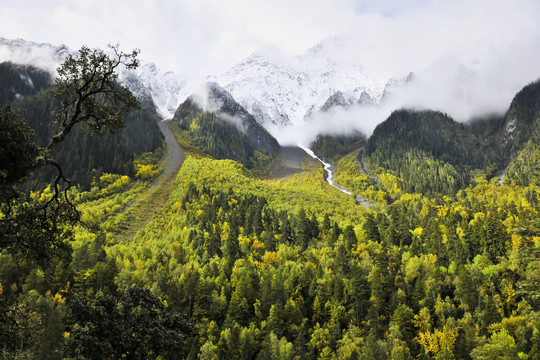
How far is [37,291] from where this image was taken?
2655 inches

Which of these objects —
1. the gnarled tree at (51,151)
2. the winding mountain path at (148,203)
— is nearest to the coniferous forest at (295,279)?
the winding mountain path at (148,203)

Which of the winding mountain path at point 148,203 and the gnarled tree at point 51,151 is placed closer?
the gnarled tree at point 51,151

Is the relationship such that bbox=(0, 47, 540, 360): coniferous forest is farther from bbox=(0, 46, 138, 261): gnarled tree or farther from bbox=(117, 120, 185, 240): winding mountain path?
bbox=(0, 46, 138, 261): gnarled tree

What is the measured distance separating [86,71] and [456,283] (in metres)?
97.9

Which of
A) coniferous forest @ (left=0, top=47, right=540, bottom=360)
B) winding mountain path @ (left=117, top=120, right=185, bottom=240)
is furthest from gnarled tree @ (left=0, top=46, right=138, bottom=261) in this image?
winding mountain path @ (left=117, top=120, right=185, bottom=240)

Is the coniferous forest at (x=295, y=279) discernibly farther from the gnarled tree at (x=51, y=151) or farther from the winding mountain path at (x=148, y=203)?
the gnarled tree at (x=51, y=151)

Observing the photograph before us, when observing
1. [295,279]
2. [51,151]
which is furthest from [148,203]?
[51,151]

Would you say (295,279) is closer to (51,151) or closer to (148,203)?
(148,203)

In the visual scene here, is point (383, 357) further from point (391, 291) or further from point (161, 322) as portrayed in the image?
point (161, 322)

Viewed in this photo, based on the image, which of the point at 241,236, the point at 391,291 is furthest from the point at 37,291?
the point at 391,291

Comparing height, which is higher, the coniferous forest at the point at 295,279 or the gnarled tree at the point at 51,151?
the gnarled tree at the point at 51,151

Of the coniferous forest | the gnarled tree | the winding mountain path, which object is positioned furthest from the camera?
the winding mountain path

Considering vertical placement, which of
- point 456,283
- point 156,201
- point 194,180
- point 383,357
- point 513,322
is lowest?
point 383,357

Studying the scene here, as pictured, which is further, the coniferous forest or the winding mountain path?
the winding mountain path
